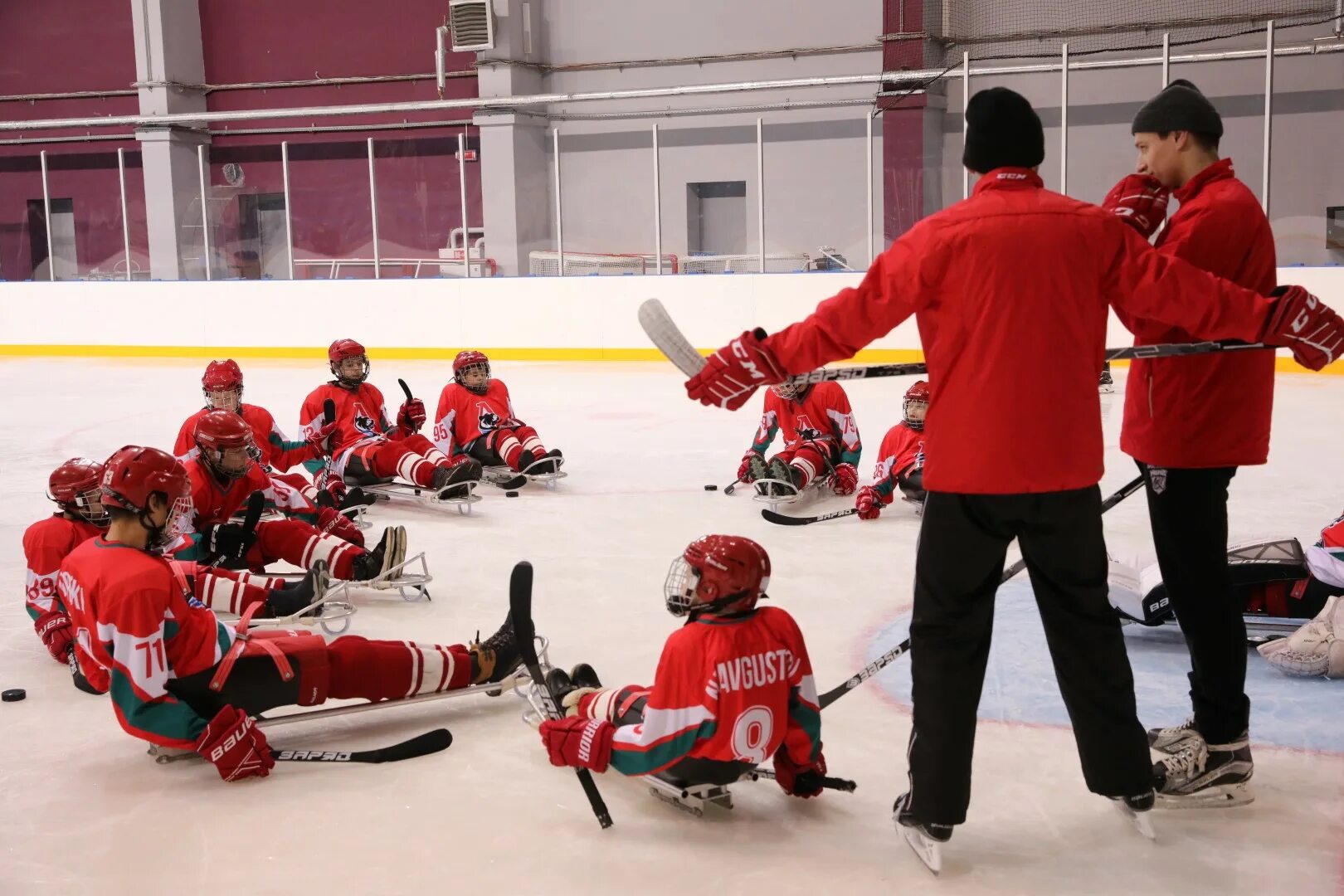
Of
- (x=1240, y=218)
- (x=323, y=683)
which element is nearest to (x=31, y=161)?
(x=323, y=683)

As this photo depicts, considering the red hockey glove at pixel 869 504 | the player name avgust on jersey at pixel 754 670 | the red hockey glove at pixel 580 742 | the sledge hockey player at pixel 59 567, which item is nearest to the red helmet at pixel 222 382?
the sledge hockey player at pixel 59 567

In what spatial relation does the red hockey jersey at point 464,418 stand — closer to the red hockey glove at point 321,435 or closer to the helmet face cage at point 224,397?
the red hockey glove at point 321,435

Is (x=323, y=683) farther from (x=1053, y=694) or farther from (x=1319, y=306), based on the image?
(x=1319, y=306)

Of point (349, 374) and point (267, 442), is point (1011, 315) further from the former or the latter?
point (349, 374)

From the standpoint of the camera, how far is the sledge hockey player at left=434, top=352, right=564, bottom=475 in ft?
22.0

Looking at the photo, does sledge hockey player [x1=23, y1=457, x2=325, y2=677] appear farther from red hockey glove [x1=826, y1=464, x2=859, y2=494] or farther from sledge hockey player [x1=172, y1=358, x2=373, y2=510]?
red hockey glove [x1=826, y1=464, x2=859, y2=494]

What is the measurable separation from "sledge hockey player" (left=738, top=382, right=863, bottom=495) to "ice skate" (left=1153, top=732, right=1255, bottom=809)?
3.40 meters

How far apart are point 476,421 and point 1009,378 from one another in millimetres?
4812

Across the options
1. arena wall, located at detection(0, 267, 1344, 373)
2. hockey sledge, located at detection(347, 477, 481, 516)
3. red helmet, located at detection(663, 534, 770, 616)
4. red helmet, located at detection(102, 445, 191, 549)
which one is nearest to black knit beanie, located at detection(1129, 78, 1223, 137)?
red helmet, located at detection(663, 534, 770, 616)

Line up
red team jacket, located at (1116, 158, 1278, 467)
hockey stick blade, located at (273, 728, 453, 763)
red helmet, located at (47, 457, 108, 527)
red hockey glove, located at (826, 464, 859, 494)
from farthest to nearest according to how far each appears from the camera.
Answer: red hockey glove, located at (826, 464, 859, 494), red helmet, located at (47, 457, 108, 527), hockey stick blade, located at (273, 728, 453, 763), red team jacket, located at (1116, 158, 1278, 467)

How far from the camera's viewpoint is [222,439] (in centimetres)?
441

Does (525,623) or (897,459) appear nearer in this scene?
(525,623)

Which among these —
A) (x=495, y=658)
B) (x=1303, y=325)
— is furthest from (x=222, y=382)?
(x=1303, y=325)

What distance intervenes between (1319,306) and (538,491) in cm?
463
